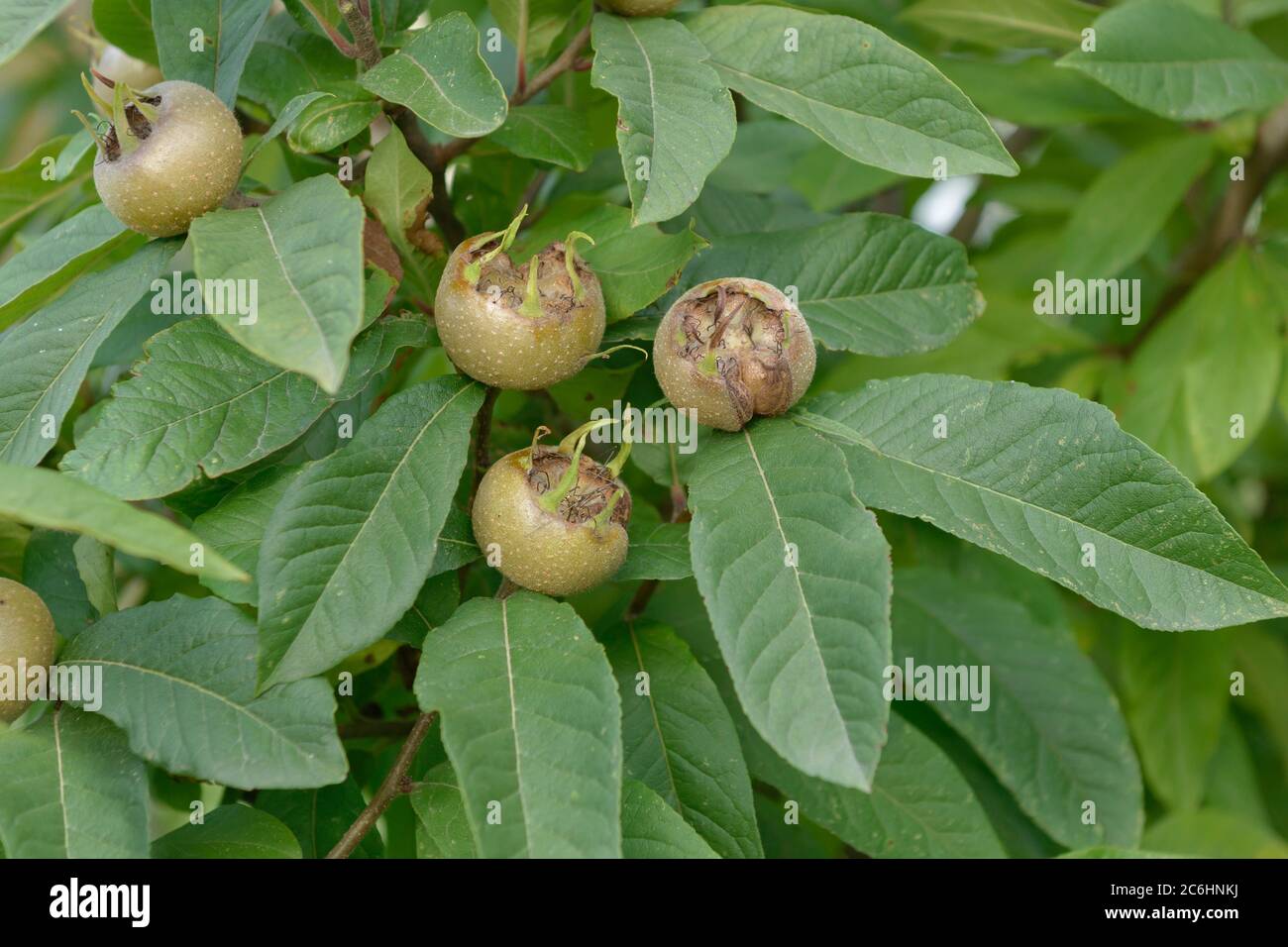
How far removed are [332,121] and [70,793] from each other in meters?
0.71

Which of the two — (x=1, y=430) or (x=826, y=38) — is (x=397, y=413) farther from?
(x=826, y=38)

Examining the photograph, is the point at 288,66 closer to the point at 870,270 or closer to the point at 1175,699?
the point at 870,270

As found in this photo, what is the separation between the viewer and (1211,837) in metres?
2.08

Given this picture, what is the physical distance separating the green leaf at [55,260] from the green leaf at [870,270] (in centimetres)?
68

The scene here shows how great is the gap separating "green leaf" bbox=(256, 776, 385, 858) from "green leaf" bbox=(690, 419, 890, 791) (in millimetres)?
597

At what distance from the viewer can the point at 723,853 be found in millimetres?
1289

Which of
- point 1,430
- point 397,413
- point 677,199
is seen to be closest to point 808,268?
point 677,199

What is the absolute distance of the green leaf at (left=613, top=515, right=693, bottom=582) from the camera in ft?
4.18

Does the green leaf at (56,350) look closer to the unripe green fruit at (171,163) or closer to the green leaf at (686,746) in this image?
the unripe green fruit at (171,163)

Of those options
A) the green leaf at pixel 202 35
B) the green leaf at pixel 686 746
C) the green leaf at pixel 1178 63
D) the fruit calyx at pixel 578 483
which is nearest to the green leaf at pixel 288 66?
the green leaf at pixel 202 35

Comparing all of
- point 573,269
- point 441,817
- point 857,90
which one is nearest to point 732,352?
point 573,269

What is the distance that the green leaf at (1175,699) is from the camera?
7.40 feet

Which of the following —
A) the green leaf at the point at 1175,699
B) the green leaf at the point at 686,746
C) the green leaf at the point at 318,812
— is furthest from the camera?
the green leaf at the point at 1175,699

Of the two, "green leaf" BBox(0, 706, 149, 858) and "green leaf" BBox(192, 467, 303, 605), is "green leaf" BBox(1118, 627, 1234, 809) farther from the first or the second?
"green leaf" BBox(0, 706, 149, 858)
